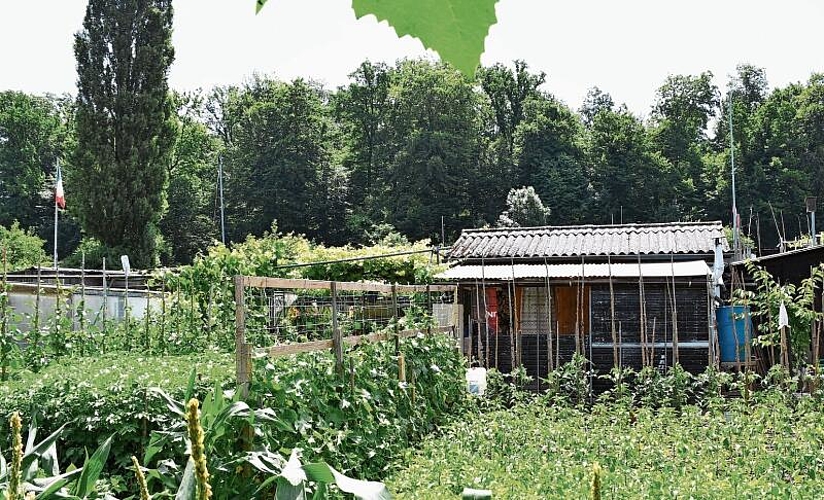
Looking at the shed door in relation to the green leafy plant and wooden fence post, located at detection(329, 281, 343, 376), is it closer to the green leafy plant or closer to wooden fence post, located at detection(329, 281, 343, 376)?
the green leafy plant

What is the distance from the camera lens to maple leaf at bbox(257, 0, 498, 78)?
1.10 feet

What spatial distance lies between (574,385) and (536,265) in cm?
368

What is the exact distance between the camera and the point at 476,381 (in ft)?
32.4

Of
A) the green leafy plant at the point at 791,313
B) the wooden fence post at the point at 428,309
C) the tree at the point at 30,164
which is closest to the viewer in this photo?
the wooden fence post at the point at 428,309

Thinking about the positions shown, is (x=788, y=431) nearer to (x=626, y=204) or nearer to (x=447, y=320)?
(x=447, y=320)

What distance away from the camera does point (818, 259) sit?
12.0 metres

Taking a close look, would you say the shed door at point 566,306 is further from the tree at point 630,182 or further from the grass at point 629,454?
the tree at point 630,182

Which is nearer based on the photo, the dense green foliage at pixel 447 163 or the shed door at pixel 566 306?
the shed door at pixel 566 306

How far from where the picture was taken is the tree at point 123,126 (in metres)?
22.2

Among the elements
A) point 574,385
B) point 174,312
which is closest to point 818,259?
point 574,385

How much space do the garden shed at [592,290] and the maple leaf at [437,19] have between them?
10.6 metres

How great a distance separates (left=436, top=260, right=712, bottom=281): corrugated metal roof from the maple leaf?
11065 millimetres

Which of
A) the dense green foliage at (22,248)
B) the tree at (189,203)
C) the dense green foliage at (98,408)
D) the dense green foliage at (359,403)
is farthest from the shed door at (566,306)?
the tree at (189,203)

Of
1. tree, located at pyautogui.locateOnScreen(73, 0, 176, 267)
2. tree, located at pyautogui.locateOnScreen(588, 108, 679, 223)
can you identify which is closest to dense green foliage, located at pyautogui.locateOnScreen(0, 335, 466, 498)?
tree, located at pyautogui.locateOnScreen(73, 0, 176, 267)
